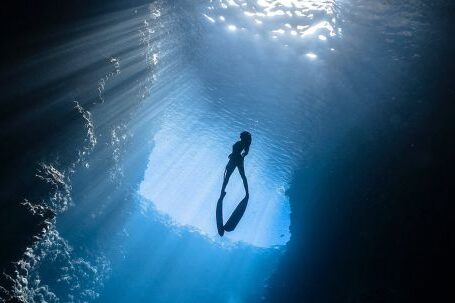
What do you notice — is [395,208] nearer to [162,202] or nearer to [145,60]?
[145,60]

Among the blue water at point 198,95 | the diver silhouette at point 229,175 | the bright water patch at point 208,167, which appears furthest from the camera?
the bright water patch at point 208,167

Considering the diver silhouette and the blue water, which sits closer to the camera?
the diver silhouette

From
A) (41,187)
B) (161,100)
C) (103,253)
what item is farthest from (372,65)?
(103,253)

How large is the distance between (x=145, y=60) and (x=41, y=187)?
8706mm

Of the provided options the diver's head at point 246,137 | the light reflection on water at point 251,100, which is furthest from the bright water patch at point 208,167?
the diver's head at point 246,137

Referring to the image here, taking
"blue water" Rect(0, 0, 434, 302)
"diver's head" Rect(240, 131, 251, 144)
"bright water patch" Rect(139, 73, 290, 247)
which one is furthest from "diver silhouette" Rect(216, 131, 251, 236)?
"bright water patch" Rect(139, 73, 290, 247)

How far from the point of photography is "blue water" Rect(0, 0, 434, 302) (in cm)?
1049

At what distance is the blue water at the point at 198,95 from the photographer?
10.5 meters

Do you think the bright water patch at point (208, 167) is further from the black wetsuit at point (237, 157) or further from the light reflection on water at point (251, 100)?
the black wetsuit at point (237, 157)

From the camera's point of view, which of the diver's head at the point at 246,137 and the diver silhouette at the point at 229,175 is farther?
the diver's head at the point at 246,137

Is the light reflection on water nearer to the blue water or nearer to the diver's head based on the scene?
the blue water

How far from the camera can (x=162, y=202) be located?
209 ft

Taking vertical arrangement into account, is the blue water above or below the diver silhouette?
above

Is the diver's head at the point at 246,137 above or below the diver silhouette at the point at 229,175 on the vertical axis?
above
